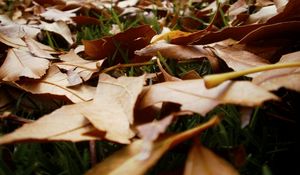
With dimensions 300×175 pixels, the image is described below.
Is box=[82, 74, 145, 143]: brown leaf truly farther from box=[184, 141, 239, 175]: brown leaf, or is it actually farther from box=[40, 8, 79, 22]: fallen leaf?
box=[40, 8, 79, 22]: fallen leaf

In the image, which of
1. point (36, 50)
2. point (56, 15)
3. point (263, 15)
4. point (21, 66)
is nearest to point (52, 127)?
point (21, 66)

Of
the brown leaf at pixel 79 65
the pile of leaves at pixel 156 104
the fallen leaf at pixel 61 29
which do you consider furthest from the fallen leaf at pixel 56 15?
the brown leaf at pixel 79 65

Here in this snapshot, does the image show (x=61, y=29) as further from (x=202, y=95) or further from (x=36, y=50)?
(x=202, y=95)

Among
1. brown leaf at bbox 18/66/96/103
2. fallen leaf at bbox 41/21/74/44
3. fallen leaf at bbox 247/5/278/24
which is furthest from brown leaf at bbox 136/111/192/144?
fallen leaf at bbox 41/21/74/44

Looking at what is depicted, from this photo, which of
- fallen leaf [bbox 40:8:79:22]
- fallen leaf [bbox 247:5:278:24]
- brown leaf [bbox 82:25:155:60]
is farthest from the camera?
fallen leaf [bbox 40:8:79:22]

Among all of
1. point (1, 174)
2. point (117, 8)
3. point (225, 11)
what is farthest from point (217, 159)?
point (117, 8)

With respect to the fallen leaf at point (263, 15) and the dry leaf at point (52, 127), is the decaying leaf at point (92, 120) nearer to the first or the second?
the dry leaf at point (52, 127)

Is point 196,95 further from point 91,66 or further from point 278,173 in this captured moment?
point 91,66
